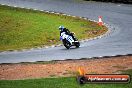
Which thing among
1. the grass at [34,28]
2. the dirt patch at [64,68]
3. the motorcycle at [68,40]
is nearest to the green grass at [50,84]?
the dirt patch at [64,68]

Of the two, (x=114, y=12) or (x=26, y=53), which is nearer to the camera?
(x=26, y=53)

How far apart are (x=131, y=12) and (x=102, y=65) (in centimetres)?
1897

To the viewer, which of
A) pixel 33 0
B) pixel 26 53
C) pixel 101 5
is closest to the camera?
pixel 26 53

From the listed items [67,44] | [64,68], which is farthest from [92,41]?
[64,68]

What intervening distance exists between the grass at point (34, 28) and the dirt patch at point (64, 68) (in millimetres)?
6619

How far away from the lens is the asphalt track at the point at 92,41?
2234cm

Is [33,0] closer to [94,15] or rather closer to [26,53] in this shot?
[94,15]

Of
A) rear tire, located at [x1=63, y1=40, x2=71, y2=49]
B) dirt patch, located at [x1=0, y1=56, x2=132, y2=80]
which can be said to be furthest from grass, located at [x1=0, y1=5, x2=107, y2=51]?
dirt patch, located at [x1=0, y1=56, x2=132, y2=80]

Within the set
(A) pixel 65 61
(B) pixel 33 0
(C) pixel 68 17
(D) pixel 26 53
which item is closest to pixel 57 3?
(B) pixel 33 0

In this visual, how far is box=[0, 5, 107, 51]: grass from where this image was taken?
1105 inches

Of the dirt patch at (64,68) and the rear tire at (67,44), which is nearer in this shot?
the dirt patch at (64,68)

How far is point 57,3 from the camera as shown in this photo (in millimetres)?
43844

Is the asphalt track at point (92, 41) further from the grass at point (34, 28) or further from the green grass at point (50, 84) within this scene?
the green grass at point (50, 84)

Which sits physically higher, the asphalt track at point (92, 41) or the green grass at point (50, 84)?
the green grass at point (50, 84)
